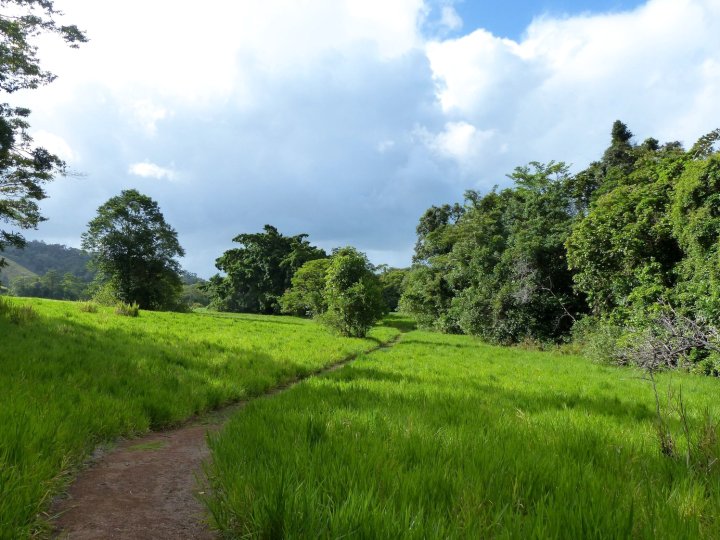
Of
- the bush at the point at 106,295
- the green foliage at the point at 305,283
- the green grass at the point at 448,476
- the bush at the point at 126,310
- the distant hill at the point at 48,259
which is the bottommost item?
the green grass at the point at 448,476

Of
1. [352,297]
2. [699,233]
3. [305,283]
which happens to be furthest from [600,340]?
[305,283]

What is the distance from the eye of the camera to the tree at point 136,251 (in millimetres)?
44156

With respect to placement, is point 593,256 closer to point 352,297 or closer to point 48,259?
point 352,297

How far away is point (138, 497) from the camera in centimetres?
304

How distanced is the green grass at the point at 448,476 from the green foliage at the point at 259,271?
60.8 meters

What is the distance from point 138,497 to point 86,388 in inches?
134

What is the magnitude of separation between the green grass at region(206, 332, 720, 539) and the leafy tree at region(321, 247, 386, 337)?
749 inches

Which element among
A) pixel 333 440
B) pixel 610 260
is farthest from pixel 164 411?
pixel 610 260

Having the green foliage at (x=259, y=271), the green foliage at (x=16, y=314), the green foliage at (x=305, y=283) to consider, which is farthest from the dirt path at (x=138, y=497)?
the green foliage at (x=259, y=271)

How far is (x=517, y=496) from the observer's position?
8.15 feet

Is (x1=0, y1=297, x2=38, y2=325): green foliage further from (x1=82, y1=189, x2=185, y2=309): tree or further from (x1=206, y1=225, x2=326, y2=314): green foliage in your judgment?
(x1=206, y1=225, x2=326, y2=314): green foliage

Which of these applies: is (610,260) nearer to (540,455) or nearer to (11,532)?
(540,455)

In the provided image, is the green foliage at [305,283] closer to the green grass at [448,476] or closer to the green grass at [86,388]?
the green grass at [86,388]

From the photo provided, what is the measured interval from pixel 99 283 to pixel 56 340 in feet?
154
